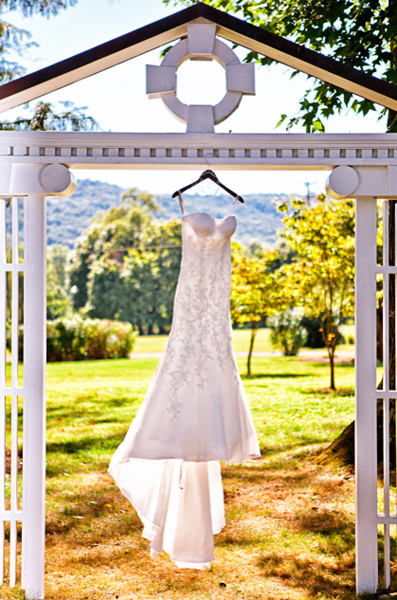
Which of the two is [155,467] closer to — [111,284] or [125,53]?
[125,53]

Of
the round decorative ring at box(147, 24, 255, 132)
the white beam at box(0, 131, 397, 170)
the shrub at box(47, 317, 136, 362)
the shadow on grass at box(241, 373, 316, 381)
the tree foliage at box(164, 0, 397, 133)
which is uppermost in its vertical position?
the tree foliage at box(164, 0, 397, 133)

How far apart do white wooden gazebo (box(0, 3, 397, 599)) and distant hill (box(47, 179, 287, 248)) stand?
88.2ft

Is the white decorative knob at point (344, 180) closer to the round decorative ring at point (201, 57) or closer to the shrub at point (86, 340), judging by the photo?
the round decorative ring at point (201, 57)

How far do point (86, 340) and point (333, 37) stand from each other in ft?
36.8

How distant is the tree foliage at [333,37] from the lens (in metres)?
3.57

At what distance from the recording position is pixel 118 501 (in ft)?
14.5

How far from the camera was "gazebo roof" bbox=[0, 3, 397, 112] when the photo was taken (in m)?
2.31

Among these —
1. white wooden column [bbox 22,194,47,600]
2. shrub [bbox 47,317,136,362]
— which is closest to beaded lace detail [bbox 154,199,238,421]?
white wooden column [bbox 22,194,47,600]

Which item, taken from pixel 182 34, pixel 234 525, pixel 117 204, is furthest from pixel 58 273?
pixel 182 34

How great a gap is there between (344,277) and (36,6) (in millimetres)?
6019

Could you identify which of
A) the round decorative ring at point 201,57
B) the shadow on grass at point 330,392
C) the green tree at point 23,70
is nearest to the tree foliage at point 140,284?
the shadow on grass at point 330,392

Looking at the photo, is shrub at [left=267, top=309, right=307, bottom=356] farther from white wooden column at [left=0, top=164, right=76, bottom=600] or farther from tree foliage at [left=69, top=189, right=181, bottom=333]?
white wooden column at [left=0, top=164, right=76, bottom=600]

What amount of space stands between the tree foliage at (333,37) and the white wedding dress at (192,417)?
5.77 feet

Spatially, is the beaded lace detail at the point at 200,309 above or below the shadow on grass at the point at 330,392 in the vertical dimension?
above
